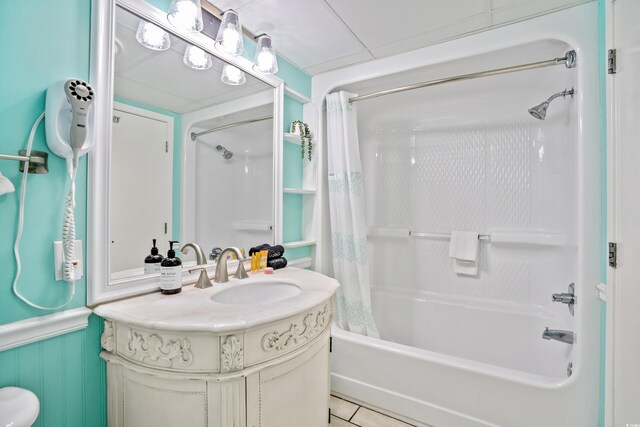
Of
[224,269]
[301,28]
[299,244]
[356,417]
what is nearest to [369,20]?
[301,28]

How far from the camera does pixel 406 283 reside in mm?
2430

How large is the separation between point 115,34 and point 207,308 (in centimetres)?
105

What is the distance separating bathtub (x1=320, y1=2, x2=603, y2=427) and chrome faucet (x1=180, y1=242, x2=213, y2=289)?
935 millimetres

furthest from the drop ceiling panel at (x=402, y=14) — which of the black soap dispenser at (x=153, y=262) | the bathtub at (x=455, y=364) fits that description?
the bathtub at (x=455, y=364)

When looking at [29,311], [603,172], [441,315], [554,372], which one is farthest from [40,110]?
[554,372]

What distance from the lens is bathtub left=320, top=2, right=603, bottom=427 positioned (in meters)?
1.34

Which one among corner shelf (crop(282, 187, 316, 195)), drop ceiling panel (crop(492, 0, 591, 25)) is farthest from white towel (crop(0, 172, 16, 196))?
drop ceiling panel (crop(492, 0, 591, 25))

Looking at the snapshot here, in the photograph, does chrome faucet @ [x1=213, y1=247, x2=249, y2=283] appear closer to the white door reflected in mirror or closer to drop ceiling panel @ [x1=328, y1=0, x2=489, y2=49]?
the white door reflected in mirror

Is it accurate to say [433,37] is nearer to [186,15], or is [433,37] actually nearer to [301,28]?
[301,28]

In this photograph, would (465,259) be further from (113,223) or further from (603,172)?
(113,223)

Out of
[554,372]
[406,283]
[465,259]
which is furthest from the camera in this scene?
[406,283]

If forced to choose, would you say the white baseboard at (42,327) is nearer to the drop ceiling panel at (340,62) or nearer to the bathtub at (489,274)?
the bathtub at (489,274)

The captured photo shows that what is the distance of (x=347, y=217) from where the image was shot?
80.0 inches

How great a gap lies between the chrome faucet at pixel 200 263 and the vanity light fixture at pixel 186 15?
0.96 meters
